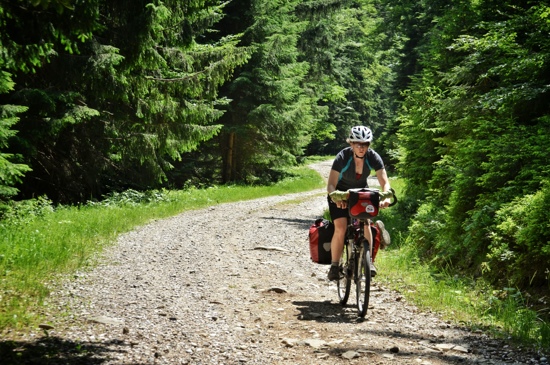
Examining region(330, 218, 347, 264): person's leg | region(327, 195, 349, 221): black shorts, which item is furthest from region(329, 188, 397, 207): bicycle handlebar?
region(330, 218, 347, 264): person's leg

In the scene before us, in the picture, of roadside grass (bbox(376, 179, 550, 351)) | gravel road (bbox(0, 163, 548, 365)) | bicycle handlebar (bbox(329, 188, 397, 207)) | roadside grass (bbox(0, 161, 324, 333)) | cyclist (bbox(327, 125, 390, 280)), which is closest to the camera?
gravel road (bbox(0, 163, 548, 365))

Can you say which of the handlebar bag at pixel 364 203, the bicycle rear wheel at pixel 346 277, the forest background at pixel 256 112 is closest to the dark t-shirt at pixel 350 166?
the handlebar bag at pixel 364 203

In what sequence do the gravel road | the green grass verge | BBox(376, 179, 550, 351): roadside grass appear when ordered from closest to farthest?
the gravel road, BBox(376, 179, 550, 351): roadside grass, the green grass verge

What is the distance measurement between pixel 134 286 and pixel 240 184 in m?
20.3

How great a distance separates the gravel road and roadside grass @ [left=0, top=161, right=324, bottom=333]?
31cm

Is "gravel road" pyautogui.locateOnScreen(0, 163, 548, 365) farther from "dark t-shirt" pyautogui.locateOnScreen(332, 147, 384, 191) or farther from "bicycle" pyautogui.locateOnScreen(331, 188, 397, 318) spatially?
"dark t-shirt" pyautogui.locateOnScreen(332, 147, 384, 191)

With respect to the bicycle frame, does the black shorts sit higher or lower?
higher

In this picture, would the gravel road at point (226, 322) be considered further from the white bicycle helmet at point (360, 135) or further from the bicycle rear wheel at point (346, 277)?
the white bicycle helmet at point (360, 135)

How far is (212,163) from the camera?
2964 centimetres

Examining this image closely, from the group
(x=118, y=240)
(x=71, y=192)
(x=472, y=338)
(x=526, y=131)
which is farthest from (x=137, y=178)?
(x=472, y=338)

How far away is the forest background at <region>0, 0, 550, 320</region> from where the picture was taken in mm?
7508

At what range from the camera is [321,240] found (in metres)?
7.46

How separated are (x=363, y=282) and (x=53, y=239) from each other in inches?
235

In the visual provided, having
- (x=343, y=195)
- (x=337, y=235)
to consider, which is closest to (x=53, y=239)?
(x=337, y=235)
